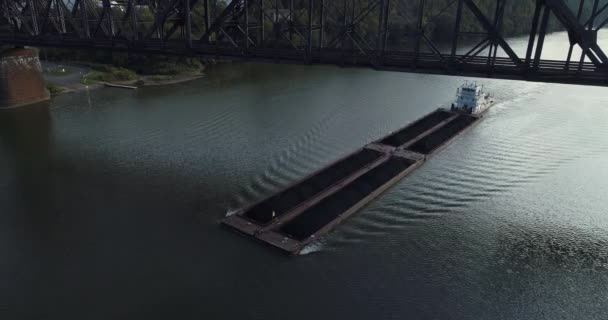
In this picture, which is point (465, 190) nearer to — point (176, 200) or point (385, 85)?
point (176, 200)

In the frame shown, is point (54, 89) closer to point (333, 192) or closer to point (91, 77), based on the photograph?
point (91, 77)

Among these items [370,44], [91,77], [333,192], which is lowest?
[333,192]

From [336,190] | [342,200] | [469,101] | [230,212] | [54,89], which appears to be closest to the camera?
[230,212]

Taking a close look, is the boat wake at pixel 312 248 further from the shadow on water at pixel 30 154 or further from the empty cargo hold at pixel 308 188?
the shadow on water at pixel 30 154


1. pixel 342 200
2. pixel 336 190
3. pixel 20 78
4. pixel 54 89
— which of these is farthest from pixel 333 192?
pixel 54 89

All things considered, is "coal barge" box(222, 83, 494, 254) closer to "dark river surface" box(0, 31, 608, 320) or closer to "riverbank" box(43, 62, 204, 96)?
"dark river surface" box(0, 31, 608, 320)

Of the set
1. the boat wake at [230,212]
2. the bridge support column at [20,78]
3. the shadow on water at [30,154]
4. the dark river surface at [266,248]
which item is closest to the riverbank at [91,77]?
the bridge support column at [20,78]
